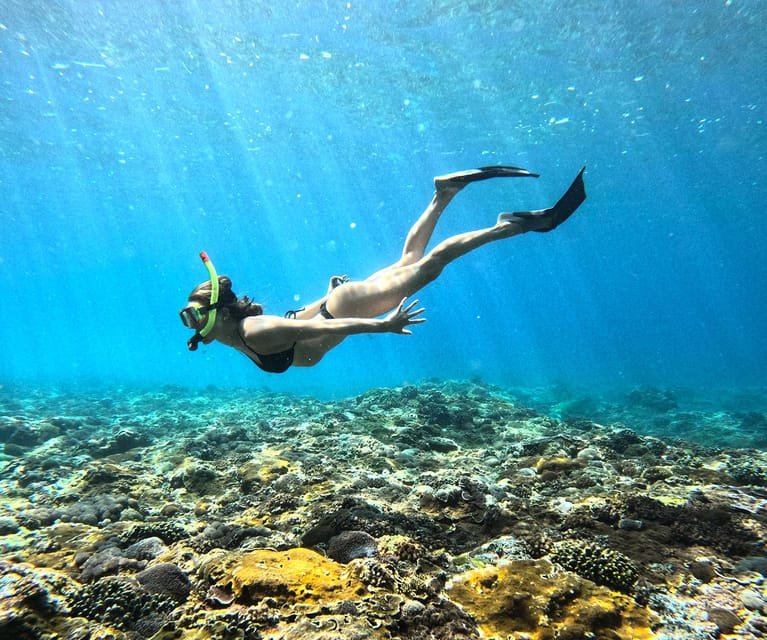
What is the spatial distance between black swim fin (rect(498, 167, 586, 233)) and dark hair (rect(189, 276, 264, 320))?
391 centimetres

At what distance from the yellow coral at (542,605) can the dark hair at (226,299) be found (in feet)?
12.6

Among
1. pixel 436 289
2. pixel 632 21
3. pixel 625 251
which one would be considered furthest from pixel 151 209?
pixel 625 251

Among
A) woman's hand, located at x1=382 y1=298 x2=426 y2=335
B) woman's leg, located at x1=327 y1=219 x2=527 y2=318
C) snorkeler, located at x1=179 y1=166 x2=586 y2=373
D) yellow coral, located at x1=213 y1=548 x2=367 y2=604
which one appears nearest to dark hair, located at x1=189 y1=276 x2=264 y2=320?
snorkeler, located at x1=179 y1=166 x2=586 y2=373

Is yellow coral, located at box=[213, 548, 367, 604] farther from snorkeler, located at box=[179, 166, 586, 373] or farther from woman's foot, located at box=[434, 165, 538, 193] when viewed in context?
woman's foot, located at box=[434, 165, 538, 193]

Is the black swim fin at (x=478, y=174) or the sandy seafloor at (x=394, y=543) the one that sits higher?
the black swim fin at (x=478, y=174)

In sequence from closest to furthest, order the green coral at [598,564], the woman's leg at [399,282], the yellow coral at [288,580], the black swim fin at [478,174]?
the yellow coral at [288,580] < the green coral at [598,564] < the woman's leg at [399,282] < the black swim fin at [478,174]

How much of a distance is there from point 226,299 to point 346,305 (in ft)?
5.27

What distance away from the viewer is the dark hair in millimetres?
4977

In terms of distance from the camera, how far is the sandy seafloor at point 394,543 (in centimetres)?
281

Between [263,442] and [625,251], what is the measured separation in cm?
8087

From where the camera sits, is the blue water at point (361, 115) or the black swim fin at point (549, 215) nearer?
the black swim fin at point (549, 215)

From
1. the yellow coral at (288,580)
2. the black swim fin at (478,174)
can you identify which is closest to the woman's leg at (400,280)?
the black swim fin at (478,174)

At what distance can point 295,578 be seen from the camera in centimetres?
302

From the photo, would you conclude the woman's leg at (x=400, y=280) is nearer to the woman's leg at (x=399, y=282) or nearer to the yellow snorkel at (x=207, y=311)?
the woman's leg at (x=399, y=282)
